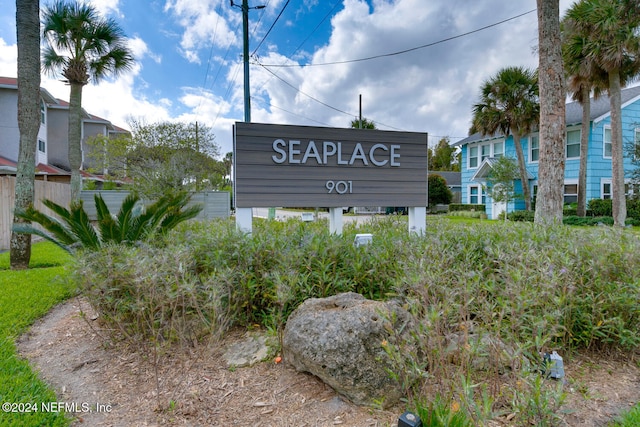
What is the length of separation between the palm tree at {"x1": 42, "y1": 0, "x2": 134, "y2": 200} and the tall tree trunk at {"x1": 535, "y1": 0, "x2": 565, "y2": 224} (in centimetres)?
1579

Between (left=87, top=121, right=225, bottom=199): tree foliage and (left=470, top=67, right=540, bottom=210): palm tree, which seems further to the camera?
(left=87, top=121, right=225, bottom=199): tree foliage

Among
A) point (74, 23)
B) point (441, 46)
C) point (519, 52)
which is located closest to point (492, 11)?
point (441, 46)

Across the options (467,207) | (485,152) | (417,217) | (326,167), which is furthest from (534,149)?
(326,167)

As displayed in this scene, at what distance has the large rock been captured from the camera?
7.24 feet

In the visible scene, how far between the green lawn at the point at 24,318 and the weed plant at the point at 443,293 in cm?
68

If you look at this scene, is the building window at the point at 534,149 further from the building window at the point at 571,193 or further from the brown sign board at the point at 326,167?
the brown sign board at the point at 326,167

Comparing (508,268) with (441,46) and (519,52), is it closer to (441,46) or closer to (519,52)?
(441,46)

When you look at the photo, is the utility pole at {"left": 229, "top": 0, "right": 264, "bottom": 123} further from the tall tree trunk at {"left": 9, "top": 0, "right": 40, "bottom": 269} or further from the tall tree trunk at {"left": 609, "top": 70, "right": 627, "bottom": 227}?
the tall tree trunk at {"left": 609, "top": 70, "right": 627, "bottom": 227}

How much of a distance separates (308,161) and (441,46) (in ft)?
34.8

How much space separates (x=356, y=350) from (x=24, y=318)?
4.12 metres

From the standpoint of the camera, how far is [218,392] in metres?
2.48

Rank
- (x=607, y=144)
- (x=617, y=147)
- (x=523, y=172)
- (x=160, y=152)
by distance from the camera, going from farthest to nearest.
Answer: (x=160, y=152)
(x=523, y=172)
(x=607, y=144)
(x=617, y=147)

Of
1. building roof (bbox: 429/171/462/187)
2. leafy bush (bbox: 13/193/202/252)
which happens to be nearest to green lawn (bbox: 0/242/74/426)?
leafy bush (bbox: 13/193/202/252)

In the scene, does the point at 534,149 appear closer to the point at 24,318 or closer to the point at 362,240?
the point at 362,240
